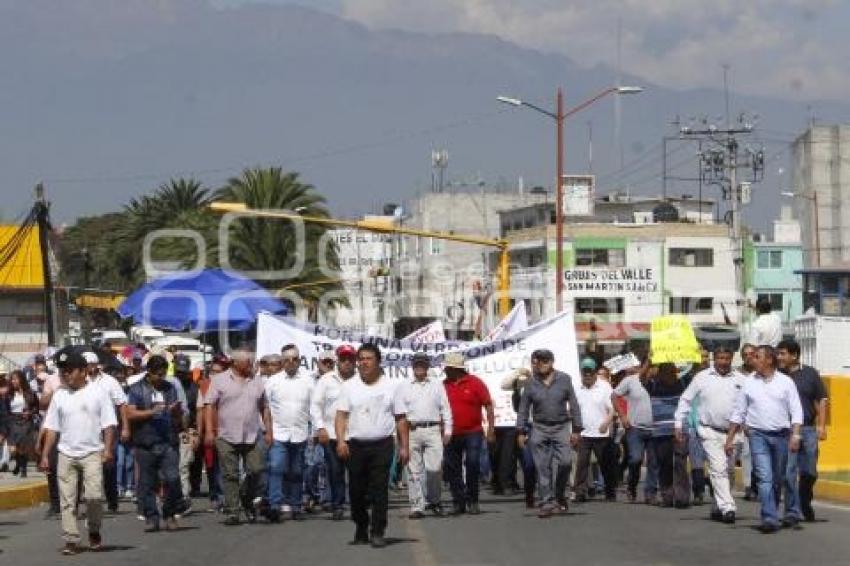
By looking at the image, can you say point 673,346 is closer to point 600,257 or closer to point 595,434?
point 595,434

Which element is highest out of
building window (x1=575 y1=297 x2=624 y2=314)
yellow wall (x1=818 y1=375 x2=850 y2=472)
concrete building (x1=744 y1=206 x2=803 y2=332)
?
concrete building (x1=744 y1=206 x2=803 y2=332)

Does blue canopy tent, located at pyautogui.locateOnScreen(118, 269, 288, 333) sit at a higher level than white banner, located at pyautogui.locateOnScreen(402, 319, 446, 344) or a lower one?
higher

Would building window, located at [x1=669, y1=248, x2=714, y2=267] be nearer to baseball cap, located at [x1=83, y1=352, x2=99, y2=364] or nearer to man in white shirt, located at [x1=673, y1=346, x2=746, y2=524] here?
man in white shirt, located at [x1=673, y1=346, x2=746, y2=524]

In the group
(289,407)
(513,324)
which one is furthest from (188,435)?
(513,324)

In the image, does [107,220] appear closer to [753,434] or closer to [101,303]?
[101,303]

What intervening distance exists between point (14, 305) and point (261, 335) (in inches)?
2138

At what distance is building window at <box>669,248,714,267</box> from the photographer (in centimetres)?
10162

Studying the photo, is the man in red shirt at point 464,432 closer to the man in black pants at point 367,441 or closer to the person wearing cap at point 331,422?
the person wearing cap at point 331,422

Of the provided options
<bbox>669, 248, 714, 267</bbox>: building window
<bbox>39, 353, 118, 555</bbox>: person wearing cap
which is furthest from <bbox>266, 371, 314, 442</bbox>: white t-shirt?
<bbox>669, 248, 714, 267</bbox>: building window

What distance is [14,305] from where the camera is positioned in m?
75.9

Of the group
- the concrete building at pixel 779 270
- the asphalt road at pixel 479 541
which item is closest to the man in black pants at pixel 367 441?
the asphalt road at pixel 479 541

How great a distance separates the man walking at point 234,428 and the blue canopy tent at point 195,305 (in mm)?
16666

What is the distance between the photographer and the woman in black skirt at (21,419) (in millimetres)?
27734

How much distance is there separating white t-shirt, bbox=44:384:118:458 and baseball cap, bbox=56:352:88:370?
0.22 metres
